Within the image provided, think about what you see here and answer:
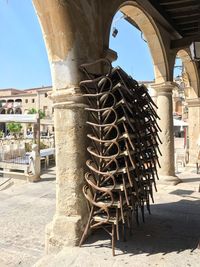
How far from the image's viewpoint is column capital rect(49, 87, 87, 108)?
9.34 feet

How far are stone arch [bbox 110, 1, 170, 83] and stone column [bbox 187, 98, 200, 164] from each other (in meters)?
3.20

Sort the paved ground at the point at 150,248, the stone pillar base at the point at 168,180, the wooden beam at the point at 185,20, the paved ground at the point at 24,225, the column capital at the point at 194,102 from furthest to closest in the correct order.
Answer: the column capital at the point at 194,102, the wooden beam at the point at 185,20, the stone pillar base at the point at 168,180, the paved ground at the point at 24,225, the paved ground at the point at 150,248

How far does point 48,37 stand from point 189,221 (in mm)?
2656

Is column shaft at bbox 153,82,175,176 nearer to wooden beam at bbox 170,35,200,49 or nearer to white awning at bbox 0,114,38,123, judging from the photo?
wooden beam at bbox 170,35,200,49

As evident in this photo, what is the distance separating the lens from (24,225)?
4309mm

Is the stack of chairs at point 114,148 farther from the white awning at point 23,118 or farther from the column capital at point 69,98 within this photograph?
the white awning at point 23,118

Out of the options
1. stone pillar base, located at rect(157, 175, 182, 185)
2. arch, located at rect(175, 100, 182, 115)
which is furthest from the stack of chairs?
arch, located at rect(175, 100, 182, 115)

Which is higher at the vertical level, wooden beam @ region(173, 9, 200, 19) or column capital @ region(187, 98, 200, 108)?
wooden beam @ region(173, 9, 200, 19)

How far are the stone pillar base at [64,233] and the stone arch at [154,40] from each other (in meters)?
3.96

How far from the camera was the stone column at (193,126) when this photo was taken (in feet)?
30.0

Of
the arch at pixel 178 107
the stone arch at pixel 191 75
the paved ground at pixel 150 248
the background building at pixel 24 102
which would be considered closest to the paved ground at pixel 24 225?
the paved ground at pixel 150 248

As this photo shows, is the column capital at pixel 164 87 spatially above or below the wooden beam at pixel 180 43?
below

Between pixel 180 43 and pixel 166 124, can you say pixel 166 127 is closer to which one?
pixel 166 124

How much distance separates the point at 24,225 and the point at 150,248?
2.26 metres
